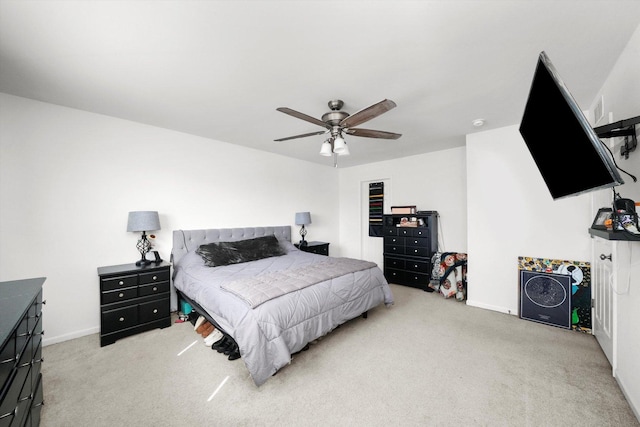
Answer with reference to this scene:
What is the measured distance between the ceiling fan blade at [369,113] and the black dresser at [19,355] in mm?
2239

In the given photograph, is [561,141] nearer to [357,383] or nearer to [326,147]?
[326,147]

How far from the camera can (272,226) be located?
4.64 meters

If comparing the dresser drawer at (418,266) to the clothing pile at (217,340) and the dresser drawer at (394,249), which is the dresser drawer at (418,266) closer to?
the dresser drawer at (394,249)

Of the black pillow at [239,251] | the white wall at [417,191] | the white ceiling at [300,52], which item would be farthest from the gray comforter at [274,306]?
the white wall at [417,191]

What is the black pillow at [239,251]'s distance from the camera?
3.24m

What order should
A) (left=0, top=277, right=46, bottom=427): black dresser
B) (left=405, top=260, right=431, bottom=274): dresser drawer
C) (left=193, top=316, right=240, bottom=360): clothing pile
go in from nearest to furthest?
(left=0, top=277, right=46, bottom=427): black dresser
(left=193, top=316, right=240, bottom=360): clothing pile
(left=405, top=260, right=431, bottom=274): dresser drawer

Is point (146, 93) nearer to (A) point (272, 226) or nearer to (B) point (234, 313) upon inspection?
(B) point (234, 313)

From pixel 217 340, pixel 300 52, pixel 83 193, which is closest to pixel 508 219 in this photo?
pixel 300 52

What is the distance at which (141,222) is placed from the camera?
2.90 meters

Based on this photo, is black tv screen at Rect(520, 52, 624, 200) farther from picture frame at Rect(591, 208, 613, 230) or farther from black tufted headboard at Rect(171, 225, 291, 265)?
black tufted headboard at Rect(171, 225, 291, 265)

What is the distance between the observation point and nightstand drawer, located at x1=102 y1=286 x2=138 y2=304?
2564mm

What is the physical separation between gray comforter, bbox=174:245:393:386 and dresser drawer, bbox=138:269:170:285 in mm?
194

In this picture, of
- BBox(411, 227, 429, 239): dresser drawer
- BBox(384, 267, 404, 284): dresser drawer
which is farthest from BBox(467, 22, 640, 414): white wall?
BBox(384, 267, 404, 284): dresser drawer

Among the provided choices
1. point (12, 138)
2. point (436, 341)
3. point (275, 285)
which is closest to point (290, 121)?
point (275, 285)
